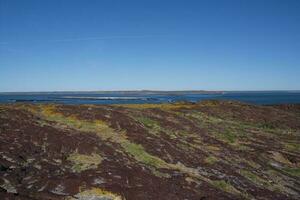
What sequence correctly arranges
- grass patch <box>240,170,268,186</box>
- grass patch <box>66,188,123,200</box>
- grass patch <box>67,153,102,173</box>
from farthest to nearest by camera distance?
1. grass patch <box>240,170,268,186</box>
2. grass patch <box>67,153,102,173</box>
3. grass patch <box>66,188,123,200</box>

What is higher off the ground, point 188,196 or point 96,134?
point 96,134

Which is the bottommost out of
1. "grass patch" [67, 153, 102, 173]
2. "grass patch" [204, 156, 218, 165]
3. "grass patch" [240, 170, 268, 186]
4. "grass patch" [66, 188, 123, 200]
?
"grass patch" [240, 170, 268, 186]

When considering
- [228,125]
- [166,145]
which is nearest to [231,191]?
[166,145]

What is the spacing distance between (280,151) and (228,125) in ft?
32.6

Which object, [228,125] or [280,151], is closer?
[280,151]

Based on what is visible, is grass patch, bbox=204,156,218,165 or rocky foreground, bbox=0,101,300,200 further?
grass patch, bbox=204,156,218,165

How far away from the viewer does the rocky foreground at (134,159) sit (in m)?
15.4

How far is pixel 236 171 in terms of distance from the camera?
22.3 metres

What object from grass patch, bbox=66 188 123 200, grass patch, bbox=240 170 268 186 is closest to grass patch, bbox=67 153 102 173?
grass patch, bbox=66 188 123 200

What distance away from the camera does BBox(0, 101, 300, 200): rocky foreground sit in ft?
50.4

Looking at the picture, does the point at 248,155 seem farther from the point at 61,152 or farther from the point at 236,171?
A: the point at 61,152

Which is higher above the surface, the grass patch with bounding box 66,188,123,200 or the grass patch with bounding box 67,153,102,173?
the grass patch with bounding box 67,153,102,173

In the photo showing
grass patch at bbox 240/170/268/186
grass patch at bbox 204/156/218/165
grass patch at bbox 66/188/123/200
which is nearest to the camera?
grass patch at bbox 66/188/123/200

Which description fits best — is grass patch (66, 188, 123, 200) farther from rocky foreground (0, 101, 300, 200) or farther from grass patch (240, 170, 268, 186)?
grass patch (240, 170, 268, 186)
